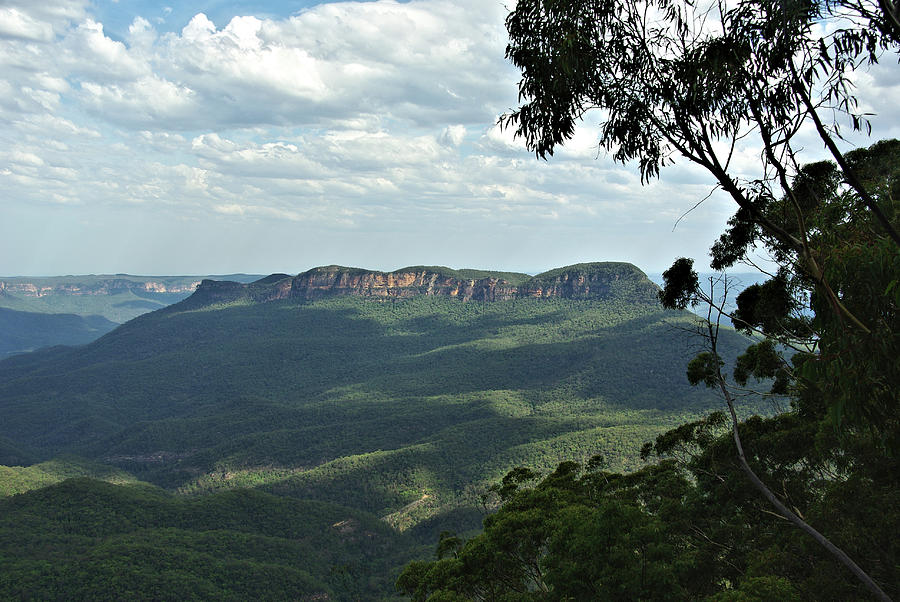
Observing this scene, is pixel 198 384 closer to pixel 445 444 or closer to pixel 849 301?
pixel 445 444

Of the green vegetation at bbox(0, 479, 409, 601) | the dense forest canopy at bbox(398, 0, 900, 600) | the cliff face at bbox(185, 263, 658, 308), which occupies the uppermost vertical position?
the cliff face at bbox(185, 263, 658, 308)

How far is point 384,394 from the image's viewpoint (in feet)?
423

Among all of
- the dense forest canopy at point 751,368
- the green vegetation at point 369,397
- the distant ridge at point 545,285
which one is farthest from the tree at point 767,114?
the distant ridge at point 545,285

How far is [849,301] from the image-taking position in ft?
26.8

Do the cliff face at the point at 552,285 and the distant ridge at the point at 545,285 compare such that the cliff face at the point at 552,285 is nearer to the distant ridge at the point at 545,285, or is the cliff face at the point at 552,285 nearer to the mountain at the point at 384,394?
the distant ridge at the point at 545,285

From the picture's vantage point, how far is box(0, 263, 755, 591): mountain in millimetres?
79375

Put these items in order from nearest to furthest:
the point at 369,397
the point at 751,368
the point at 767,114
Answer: the point at 767,114 → the point at 751,368 → the point at 369,397

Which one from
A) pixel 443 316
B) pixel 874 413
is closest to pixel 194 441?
pixel 443 316

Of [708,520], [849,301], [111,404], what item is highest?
[849,301]

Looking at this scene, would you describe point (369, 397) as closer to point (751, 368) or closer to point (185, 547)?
point (185, 547)

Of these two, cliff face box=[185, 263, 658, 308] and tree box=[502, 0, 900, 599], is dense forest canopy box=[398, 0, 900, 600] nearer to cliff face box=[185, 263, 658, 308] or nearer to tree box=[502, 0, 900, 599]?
tree box=[502, 0, 900, 599]

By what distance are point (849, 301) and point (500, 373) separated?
403 feet

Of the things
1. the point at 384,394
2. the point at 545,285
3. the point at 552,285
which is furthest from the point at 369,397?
the point at 552,285

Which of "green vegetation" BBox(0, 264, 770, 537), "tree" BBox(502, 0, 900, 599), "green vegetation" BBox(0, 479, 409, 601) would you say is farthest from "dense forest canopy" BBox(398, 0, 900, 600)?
"green vegetation" BBox(0, 479, 409, 601)
